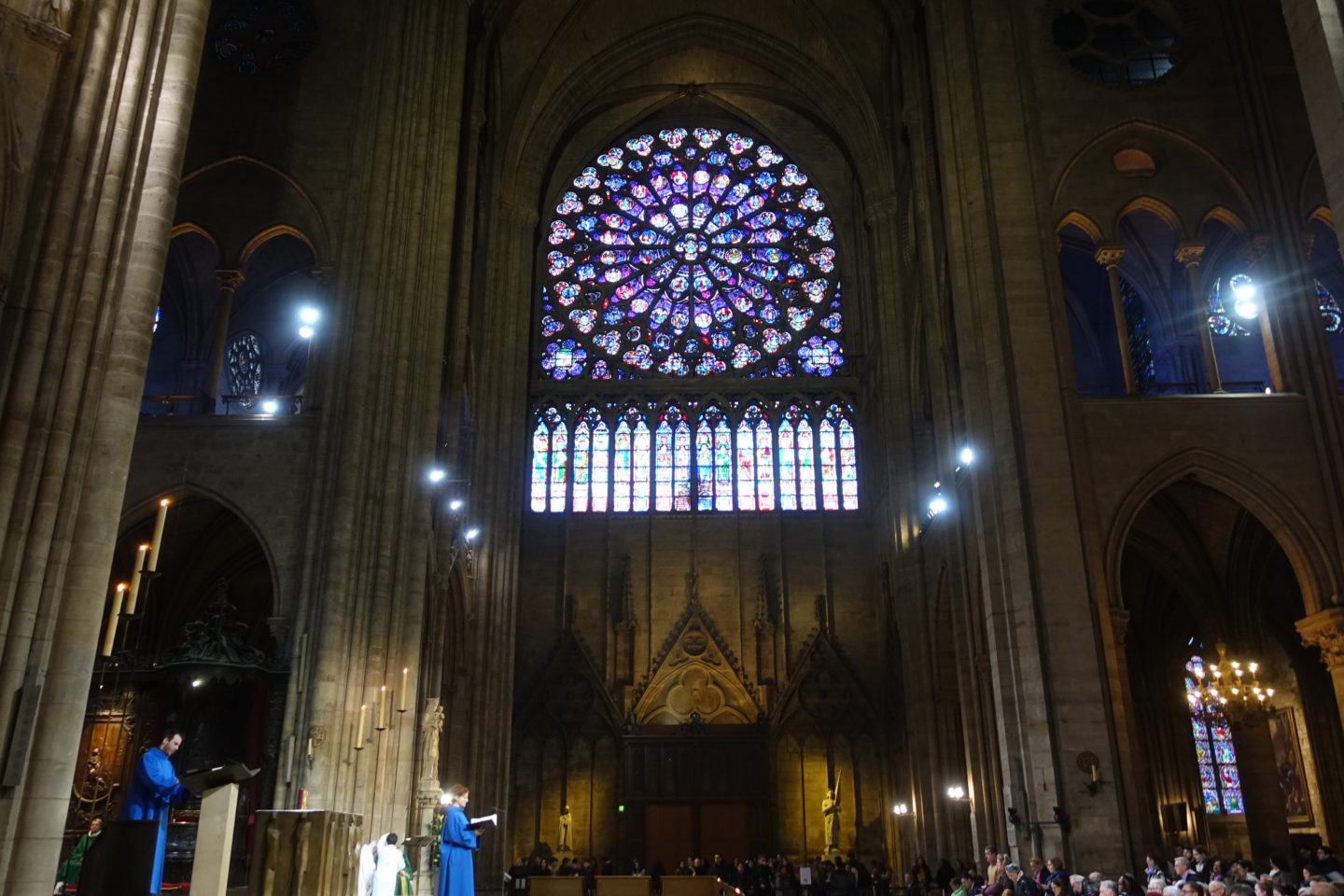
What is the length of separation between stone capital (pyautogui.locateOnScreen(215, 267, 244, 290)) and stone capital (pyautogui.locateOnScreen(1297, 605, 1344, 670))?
1761cm

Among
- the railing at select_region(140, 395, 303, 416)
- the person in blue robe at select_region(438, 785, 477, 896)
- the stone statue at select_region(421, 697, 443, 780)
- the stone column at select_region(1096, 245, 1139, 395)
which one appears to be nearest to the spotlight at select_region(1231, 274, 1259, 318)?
the stone column at select_region(1096, 245, 1139, 395)

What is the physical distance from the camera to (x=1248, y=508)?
697 inches

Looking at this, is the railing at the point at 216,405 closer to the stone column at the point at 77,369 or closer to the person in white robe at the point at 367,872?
the stone column at the point at 77,369

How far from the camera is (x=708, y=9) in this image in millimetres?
29953

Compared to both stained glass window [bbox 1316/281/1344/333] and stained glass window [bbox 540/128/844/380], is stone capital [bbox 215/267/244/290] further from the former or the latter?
stained glass window [bbox 1316/281/1344/333]

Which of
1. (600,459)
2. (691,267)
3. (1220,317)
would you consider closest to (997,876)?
(1220,317)

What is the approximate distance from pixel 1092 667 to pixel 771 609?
523 inches

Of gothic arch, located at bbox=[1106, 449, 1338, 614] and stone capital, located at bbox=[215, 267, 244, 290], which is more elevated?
stone capital, located at bbox=[215, 267, 244, 290]

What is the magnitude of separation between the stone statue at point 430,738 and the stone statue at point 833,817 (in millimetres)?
11319

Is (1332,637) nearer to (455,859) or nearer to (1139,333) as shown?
(1139,333)

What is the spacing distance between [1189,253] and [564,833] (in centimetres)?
1797

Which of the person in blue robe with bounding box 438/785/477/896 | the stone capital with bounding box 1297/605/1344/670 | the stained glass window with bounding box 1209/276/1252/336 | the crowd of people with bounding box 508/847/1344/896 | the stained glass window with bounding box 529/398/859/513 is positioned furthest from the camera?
the stained glass window with bounding box 529/398/859/513

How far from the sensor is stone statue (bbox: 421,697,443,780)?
58.7 feet

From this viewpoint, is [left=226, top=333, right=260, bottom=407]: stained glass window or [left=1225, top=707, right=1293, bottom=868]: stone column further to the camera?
[left=226, top=333, right=260, bottom=407]: stained glass window
